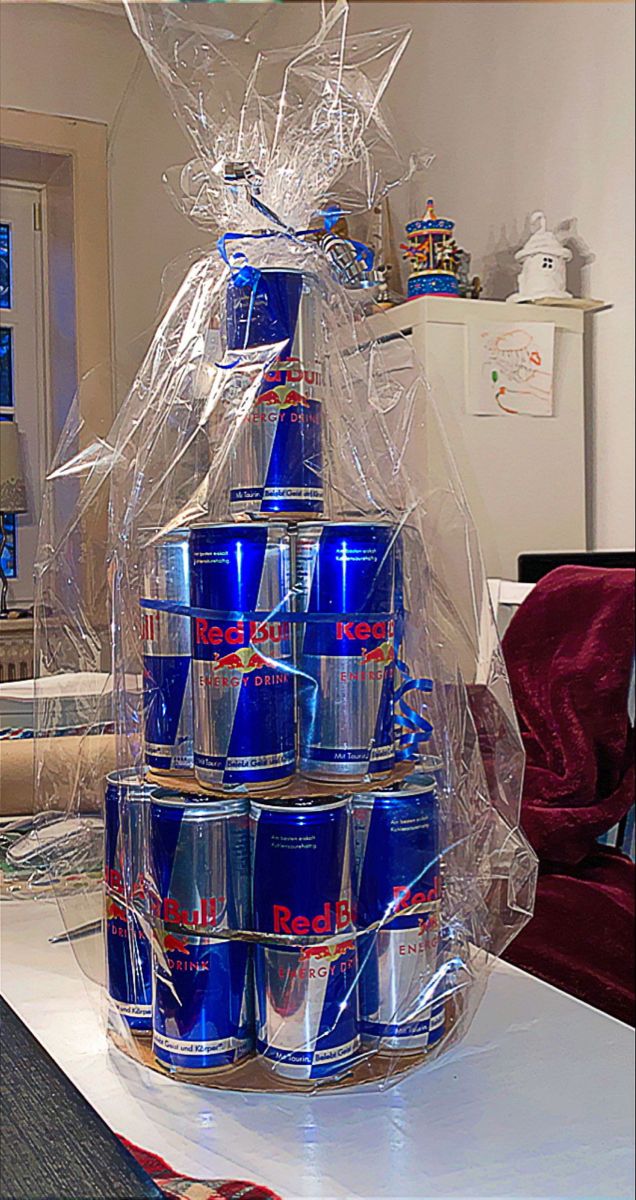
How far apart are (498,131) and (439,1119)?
1.64 m

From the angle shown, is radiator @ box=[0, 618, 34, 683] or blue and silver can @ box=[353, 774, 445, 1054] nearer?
blue and silver can @ box=[353, 774, 445, 1054]

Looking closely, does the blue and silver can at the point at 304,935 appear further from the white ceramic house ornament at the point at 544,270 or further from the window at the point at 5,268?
the white ceramic house ornament at the point at 544,270

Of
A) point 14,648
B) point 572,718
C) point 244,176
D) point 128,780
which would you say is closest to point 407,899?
point 128,780

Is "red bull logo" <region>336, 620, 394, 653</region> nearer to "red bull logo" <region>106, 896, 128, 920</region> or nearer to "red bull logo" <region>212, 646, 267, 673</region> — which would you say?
"red bull logo" <region>212, 646, 267, 673</region>

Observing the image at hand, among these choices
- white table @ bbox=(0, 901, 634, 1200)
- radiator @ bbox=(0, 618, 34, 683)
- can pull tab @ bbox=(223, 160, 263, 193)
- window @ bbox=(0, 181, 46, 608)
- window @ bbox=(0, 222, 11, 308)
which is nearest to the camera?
white table @ bbox=(0, 901, 634, 1200)

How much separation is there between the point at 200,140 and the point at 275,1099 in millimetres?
339

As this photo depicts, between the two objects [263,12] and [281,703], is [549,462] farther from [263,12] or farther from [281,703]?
[281,703]

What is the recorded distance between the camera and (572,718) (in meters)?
1.01

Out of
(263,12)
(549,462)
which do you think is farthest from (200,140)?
(549,462)

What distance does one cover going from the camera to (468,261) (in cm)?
166

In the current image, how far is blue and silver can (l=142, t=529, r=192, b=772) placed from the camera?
374 millimetres

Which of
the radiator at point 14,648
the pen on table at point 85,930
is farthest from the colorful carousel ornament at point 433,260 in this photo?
the pen on table at point 85,930

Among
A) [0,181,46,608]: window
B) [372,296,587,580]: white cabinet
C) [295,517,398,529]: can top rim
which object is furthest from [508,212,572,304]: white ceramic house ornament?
[295,517,398,529]: can top rim

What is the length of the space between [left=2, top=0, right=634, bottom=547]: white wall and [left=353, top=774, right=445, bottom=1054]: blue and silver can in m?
0.68
